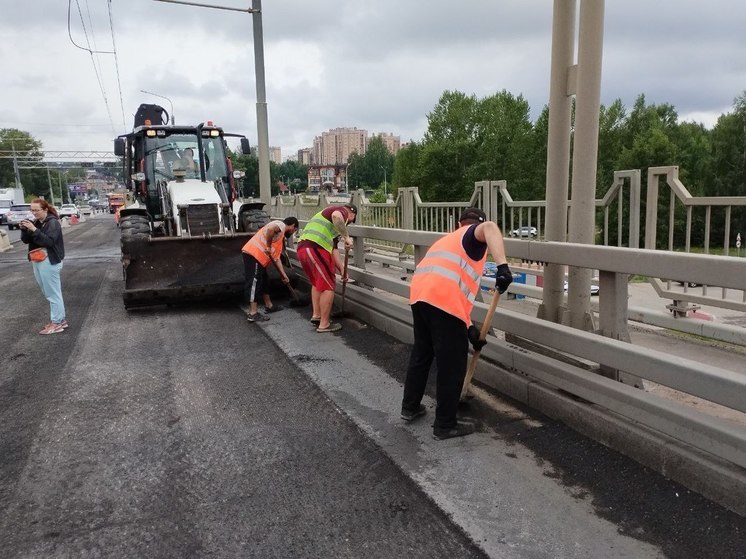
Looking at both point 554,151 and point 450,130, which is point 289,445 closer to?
point 554,151

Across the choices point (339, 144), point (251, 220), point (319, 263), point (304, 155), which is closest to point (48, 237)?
point (319, 263)

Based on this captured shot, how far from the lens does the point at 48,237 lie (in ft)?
23.6

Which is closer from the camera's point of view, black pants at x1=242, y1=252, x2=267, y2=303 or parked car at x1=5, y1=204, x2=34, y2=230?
black pants at x1=242, y1=252, x2=267, y2=303

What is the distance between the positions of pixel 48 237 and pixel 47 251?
197 millimetres

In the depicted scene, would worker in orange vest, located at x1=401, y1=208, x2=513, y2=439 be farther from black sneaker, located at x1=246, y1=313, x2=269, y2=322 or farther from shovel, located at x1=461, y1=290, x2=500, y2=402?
black sneaker, located at x1=246, y1=313, x2=269, y2=322

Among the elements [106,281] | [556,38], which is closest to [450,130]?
[106,281]

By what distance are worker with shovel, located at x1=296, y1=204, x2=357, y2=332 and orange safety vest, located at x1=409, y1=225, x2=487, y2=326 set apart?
321 centimetres

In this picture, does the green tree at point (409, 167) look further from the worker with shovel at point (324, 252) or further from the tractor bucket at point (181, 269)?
the worker with shovel at point (324, 252)

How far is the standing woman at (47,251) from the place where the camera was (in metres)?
7.16

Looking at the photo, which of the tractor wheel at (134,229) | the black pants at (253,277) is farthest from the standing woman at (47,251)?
the black pants at (253,277)

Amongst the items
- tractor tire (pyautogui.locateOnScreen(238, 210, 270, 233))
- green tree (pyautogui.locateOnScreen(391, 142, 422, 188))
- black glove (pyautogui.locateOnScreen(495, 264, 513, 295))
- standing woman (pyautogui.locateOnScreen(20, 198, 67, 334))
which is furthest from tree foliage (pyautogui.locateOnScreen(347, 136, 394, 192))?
black glove (pyautogui.locateOnScreen(495, 264, 513, 295))

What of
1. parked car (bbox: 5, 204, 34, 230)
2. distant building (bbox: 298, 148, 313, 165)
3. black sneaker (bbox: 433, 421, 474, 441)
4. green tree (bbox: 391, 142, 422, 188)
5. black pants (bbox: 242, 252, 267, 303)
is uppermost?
distant building (bbox: 298, 148, 313, 165)

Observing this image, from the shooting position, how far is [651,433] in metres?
3.27

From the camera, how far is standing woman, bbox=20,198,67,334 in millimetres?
7160
